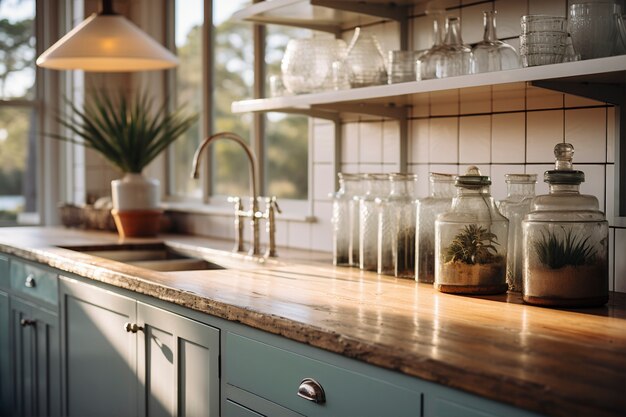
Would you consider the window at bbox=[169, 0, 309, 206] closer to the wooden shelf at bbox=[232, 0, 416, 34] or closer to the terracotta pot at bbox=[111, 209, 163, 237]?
the terracotta pot at bbox=[111, 209, 163, 237]

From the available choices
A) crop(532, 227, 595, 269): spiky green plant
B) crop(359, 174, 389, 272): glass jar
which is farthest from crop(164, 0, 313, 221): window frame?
crop(532, 227, 595, 269): spiky green plant

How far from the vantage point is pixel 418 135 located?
8.80 ft

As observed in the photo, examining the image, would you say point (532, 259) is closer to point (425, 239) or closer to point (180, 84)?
point (425, 239)

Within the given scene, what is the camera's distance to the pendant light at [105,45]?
3.08 meters

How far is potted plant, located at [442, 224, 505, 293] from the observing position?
200 centimetres

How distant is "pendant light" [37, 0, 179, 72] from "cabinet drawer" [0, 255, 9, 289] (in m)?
0.84

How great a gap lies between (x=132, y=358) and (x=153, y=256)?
1155 mm

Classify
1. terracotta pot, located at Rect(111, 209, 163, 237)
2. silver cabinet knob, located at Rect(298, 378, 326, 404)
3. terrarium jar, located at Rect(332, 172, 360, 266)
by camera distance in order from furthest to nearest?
terracotta pot, located at Rect(111, 209, 163, 237), terrarium jar, located at Rect(332, 172, 360, 266), silver cabinet knob, located at Rect(298, 378, 326, 404)

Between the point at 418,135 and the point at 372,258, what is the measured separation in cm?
43

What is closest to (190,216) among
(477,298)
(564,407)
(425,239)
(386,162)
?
(386,162)

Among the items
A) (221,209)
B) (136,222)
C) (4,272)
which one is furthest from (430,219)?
(4,272)

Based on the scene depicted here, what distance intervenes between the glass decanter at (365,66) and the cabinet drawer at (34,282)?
1.29 meters

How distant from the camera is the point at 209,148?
164 inches

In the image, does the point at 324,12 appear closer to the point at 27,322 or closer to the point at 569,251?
the point at 569,251
